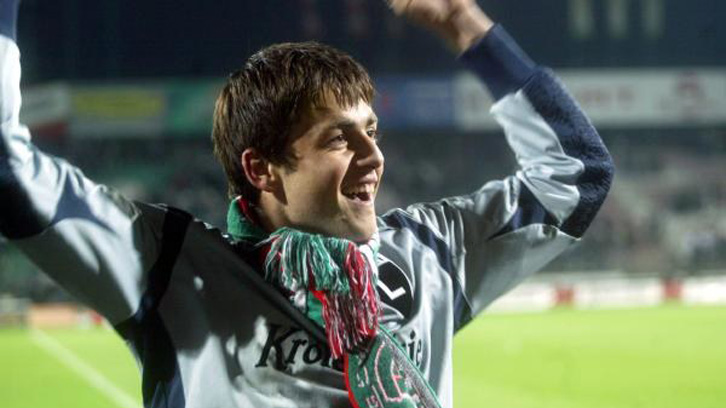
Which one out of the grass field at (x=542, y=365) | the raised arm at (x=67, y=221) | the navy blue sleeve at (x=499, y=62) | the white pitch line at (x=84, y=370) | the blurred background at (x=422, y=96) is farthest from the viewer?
the blurred background at (x=422, y=96)

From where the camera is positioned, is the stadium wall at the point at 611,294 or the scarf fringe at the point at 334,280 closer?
the scarf fringe at the point at 334,280

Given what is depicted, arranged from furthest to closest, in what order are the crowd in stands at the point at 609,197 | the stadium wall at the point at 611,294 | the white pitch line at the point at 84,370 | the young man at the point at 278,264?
the crowd in stands at the point at 609,197
the stadium wall at the point at 611,294
the white pitch line at the point at 84,370
the young man at the point at 278,264

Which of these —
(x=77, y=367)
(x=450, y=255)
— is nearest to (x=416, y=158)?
(x=77, y=367)

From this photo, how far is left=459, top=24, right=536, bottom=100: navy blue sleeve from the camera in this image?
1.99 meters

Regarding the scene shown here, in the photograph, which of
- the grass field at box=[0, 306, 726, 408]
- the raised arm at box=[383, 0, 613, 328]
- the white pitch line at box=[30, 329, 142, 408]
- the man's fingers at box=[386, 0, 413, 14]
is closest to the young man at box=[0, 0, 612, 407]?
the man's fingers at box=[386, 0, 413, 14]

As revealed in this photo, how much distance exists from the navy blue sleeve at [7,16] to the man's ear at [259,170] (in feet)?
1.39

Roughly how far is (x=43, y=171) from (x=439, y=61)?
1055 inches

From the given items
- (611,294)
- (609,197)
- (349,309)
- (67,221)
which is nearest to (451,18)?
(349,309)

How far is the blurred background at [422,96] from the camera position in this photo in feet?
82.1

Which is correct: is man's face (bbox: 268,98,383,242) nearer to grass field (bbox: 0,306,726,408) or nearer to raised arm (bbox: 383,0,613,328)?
raised arm (bbox: 383,0,613,328)

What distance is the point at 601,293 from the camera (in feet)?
68.6

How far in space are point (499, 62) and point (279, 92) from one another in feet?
1.37

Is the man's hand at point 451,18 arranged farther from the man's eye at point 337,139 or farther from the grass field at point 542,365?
the grass field at point 542,365

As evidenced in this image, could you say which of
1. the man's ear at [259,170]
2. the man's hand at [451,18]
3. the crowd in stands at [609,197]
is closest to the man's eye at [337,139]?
the man's ear at [259,170]
